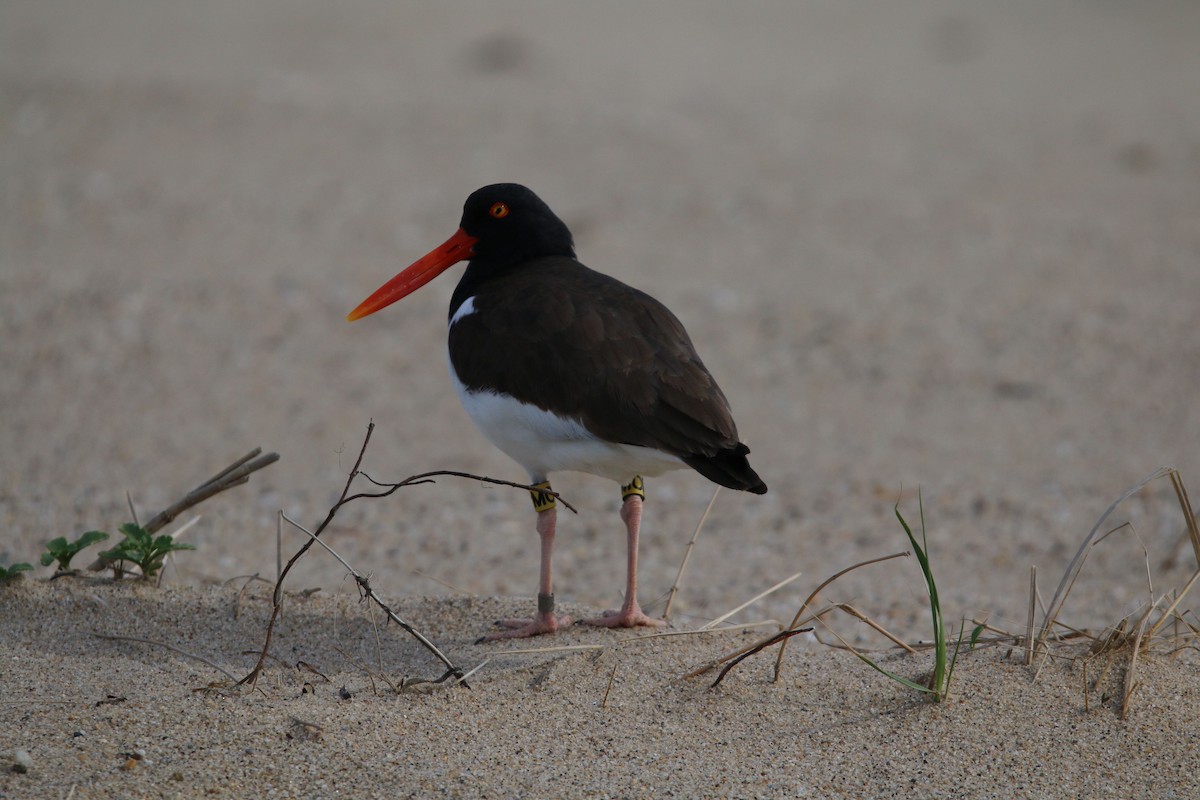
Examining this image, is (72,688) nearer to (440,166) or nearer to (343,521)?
(343,521)

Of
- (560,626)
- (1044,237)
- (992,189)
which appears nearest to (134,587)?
(560,626)

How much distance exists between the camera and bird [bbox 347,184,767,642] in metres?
3.86

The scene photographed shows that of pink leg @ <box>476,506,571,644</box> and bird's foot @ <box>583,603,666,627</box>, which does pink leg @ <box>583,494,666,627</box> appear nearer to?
bird's foot @ <box>583,603,666,627</box>

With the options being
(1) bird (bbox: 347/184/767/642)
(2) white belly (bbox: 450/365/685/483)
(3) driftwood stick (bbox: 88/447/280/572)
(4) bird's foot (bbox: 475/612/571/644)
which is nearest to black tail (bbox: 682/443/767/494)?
(1) bird (bbox: 347/184/767/642)

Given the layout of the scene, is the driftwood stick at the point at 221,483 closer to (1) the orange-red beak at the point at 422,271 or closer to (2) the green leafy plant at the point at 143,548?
(2) the green leafy plant at the point at 143,548

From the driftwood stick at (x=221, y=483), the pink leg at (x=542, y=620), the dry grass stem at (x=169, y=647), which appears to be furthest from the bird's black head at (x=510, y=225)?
the dry grass stem at (x=169, y=647)

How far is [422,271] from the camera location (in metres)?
5.12

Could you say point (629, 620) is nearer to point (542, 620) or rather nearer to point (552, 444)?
point (542, 620)

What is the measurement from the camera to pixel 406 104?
12.6m

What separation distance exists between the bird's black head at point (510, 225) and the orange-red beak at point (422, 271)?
85 millimetres

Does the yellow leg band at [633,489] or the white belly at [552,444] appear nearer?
the white belly at [552,444]

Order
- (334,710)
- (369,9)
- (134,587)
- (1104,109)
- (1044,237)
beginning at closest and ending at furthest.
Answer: (334,710) → (134,587) → (1044,237) → (1104,109) → (369,9)

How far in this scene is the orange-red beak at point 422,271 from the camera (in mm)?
4980

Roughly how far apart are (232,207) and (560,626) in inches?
287
